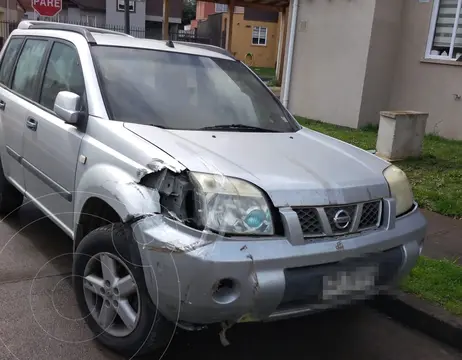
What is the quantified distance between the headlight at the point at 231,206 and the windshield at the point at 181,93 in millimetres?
898

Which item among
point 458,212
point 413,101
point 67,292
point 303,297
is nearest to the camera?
point 303,297

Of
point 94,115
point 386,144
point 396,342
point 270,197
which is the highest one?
point 94,115

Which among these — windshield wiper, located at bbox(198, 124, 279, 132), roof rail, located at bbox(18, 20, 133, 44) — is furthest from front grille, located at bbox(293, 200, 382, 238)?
roof rail, located at bbox(18, 20, 133, 44)

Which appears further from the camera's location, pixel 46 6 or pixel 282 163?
pixel 46 6

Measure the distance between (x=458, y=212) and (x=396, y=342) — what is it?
2731mm

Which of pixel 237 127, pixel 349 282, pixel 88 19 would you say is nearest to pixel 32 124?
pixel 237 127

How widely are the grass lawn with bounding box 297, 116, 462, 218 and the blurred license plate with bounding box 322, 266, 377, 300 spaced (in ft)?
10.7

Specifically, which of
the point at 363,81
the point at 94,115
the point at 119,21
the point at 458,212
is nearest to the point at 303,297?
the point at 94,115

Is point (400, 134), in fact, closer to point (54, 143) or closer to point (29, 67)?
point (29, 67)

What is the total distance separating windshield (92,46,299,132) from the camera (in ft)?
11.3

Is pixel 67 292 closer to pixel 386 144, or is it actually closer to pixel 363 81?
pixel 386 144

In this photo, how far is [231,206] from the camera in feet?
8.45

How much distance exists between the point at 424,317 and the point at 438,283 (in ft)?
1.47

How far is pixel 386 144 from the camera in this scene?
301 inches
